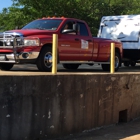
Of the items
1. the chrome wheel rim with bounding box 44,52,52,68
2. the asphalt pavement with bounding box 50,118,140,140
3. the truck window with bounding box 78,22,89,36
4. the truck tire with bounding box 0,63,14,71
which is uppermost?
the truck window with bounding box 78,22,89,36

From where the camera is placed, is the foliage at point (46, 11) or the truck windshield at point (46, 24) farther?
the foliage at point (46, 11)

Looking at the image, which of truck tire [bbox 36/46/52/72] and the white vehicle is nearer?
truck tire [bbox 36/46/52/72]

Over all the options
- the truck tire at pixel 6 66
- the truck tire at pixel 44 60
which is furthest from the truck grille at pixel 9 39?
the truck tire at pixel 6 66

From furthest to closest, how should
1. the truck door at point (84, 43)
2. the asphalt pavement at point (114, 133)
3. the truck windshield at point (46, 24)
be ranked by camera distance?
the truck door at point (84, 43)
the truck windshield at point (46, 24)
the asphalt pavement at point (114, 133)

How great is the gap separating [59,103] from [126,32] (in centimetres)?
968

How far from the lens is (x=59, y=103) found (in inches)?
326

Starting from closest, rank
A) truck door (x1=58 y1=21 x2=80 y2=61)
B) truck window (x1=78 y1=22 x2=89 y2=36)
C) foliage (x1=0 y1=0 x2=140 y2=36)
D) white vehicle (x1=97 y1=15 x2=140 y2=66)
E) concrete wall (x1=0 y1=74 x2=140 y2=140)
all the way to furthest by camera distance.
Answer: concrete wall (x1=0 y1=74 x2=140 y2=140) < truck door (x1=58 y1=21 x2=80 y2=61) < truck window (x1=78 y1=22 x2=89 y2=36) < white vehicle (x1=97 y1=15 x2=140 y2=66) < foliage (x1=0 y1=0 x2=140 y2=36)

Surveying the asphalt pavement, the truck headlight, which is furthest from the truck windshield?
the asphalt pavement

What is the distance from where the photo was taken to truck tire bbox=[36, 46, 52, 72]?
32.2 ft

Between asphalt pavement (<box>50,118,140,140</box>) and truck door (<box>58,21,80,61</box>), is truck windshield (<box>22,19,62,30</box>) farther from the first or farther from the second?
asphalt pavement (<box>50,118,140,140</box>)

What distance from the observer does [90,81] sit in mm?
9203

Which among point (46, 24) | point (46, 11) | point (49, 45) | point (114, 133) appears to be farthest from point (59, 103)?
point (46, 11)

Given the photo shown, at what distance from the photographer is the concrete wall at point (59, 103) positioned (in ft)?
23.3

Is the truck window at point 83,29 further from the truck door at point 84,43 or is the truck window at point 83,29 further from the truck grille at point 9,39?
the truck grille at point 9,39
